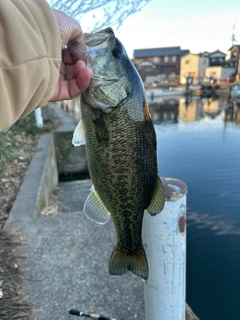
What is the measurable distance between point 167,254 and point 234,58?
60.2 m

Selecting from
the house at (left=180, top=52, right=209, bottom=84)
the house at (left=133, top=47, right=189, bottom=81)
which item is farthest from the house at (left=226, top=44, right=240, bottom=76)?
the house at (left=133, top=47, right=189, bottom=81)

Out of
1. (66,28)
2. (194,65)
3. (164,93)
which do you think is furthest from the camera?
(194,65)

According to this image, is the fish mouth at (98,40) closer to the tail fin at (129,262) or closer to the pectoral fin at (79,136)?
the pectoral fin at (79,136)

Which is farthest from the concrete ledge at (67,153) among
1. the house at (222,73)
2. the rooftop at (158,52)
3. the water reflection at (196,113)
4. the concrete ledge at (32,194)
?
the rooftop at (158,52)

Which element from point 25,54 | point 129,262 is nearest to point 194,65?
point 129,262

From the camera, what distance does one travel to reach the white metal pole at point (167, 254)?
2051 millimetres

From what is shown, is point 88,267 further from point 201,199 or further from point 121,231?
point 201,199

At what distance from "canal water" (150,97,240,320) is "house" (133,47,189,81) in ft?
167

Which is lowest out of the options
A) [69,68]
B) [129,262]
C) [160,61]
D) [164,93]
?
[164,93]

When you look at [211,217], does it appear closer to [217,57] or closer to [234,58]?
Answer: [234,58]

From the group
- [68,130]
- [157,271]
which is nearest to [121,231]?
[157,271]

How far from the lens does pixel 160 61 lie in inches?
2506

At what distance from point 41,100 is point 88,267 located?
210 cm

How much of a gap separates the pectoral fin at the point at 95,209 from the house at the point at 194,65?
58699mm
